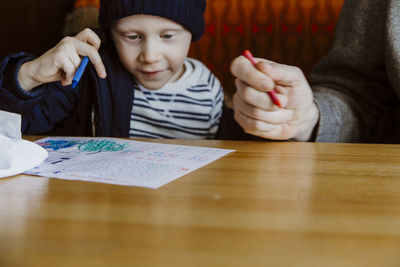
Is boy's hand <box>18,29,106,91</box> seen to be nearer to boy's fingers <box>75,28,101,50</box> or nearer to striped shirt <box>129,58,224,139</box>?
boy's fingers <box>75,28,101,50</box>

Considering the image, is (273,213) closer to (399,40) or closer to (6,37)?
(399,40)

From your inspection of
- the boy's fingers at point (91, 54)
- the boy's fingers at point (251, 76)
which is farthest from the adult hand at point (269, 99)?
the boy's fingers at point (91, 54)

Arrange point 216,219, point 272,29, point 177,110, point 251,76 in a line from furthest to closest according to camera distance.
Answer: point 272,29 → point 177,110 → point 251,76 → point 216,219

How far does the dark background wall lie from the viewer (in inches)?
58.1

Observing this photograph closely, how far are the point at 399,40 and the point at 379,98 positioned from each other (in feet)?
0.58

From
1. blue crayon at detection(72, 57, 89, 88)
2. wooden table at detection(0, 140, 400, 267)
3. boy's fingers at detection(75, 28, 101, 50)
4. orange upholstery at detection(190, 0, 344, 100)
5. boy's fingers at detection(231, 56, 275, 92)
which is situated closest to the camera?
wooden table at detection(0, 140, 400, 267)

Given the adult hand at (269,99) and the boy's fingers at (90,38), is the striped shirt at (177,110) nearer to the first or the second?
the boy's fingers at (90,38)

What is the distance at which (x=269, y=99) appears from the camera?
2.33ft

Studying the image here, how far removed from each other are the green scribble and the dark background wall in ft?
3.13

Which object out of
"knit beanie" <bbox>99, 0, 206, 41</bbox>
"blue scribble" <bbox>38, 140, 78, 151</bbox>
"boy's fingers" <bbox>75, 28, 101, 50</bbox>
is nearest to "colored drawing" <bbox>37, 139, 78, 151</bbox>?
"blue scribble" <bbox>38, 140, 78, 151</bbox>

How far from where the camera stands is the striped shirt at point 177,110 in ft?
3.74

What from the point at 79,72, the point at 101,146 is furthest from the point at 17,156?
the point at 79,72

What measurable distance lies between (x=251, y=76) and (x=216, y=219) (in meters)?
0.35

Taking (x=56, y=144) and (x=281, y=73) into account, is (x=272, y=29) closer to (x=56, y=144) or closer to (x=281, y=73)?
(x=281, y=73)
